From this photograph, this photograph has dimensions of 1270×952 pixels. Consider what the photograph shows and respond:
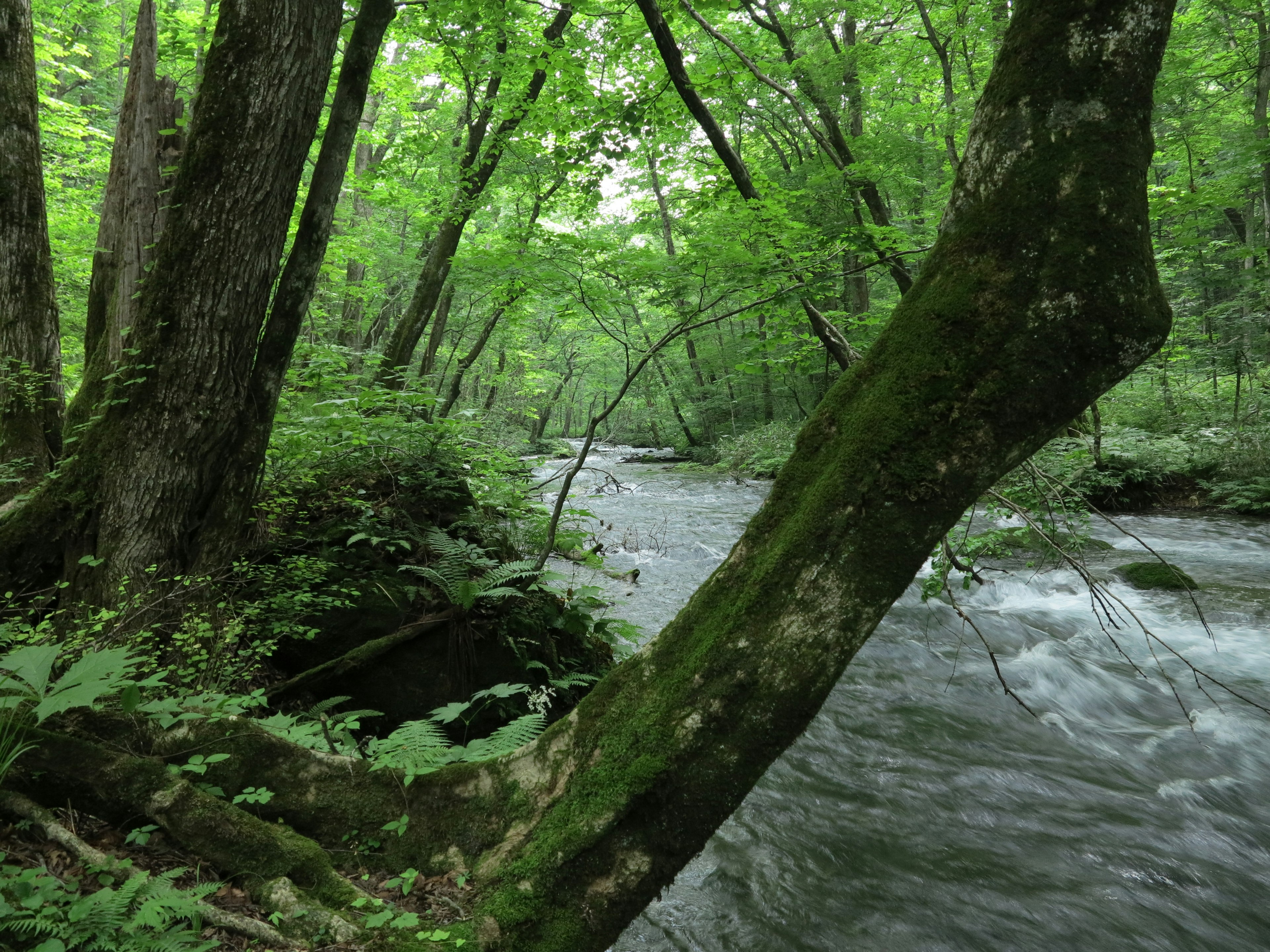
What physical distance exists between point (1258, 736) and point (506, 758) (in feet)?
21.6

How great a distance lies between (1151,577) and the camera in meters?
8.77

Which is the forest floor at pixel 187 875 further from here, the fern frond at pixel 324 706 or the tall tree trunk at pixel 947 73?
the tall tree trunk at pixel 947 73

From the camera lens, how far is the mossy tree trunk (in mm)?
1994

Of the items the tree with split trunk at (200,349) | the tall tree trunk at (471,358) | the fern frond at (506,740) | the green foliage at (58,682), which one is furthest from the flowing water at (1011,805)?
the tall tree trunk at (471,358)

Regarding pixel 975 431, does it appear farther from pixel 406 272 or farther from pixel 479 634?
pixel 406 272

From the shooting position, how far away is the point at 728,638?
2.20 meters

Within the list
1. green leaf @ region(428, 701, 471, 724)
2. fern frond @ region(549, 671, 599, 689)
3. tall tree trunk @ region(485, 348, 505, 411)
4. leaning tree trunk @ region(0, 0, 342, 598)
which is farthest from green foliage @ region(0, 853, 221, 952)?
tall tree trunk @ region(485, 348, 505, 411)

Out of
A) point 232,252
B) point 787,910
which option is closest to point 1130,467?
point 787,910

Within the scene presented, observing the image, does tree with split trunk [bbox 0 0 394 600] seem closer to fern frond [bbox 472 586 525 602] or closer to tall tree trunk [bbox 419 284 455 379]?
fern frond [bbox 472 586 525 602]

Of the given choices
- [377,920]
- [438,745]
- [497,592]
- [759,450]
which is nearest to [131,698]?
[377,920]

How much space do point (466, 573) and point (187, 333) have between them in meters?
2.46

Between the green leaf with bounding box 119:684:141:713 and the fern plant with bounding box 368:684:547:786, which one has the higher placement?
the green leaf with bounding box 119:684:141:713

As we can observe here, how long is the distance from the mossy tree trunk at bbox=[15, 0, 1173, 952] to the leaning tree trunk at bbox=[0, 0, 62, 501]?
4.14 meters

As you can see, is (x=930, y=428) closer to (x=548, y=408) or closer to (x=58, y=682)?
(x=58, y=682)
